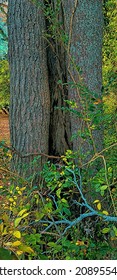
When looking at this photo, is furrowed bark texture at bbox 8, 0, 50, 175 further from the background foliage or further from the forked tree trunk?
the background foliage

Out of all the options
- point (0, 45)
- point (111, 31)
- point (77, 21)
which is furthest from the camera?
point (0, 45)

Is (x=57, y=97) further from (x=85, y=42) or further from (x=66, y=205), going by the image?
(x=66, y=205)

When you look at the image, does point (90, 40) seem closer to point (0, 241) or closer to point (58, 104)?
point (58, 104)

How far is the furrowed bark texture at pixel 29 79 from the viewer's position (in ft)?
10.9

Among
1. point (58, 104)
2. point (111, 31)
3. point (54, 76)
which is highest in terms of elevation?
point (111, 31)

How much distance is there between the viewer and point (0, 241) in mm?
1564

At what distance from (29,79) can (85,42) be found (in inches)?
19.6

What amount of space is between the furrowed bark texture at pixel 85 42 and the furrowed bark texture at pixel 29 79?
10.1 inches

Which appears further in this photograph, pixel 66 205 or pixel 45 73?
pixel 45 73

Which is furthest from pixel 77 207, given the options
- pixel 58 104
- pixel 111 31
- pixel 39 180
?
pixel 111 31

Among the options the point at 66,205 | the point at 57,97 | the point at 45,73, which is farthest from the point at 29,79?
the point at 66,205

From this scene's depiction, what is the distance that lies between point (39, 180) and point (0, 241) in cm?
158

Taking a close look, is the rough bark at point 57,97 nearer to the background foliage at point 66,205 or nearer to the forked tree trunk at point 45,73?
the forked tree trunk at point 45,73

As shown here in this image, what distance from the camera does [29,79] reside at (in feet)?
10.9
